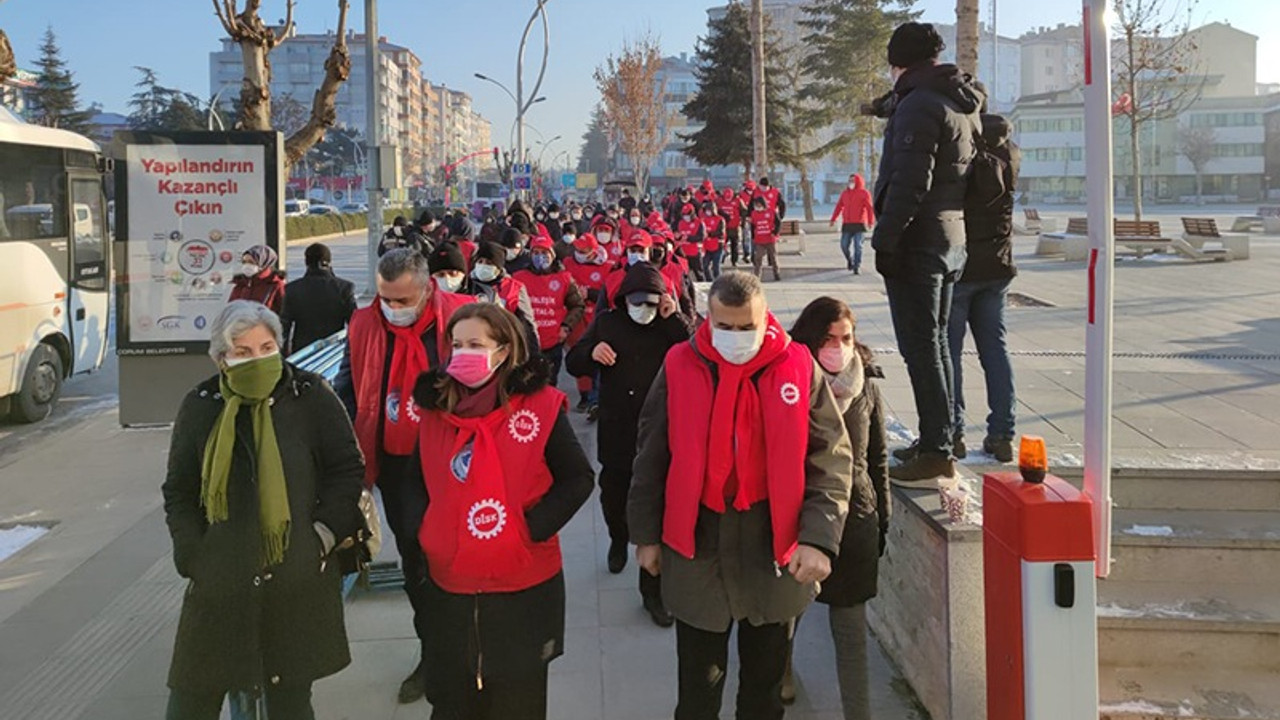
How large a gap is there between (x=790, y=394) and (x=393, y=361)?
169 centimetres

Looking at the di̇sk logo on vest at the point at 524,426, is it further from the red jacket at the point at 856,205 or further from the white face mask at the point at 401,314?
the red jacket at the point at 856,205

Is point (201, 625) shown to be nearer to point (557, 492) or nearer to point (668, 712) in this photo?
point (557, 492)

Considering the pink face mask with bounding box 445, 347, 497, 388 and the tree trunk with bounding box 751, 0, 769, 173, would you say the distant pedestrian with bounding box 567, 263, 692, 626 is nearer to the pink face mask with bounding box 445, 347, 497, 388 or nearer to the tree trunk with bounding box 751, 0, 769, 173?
the pink face mask with bounding box 445, 347, 497, 388

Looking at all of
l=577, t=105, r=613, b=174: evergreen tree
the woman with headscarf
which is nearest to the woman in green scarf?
the woman with headscarf

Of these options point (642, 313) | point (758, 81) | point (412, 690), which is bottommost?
point (412, 690)

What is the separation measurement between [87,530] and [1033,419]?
6.55 m

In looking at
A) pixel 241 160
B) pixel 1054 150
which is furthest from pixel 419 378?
pixel 1054 150

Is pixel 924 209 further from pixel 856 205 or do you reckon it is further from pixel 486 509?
pixel 856 205

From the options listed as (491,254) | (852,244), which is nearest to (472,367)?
(491,254)

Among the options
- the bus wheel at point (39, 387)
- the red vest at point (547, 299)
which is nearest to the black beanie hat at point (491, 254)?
the red vest at point (547, 299)

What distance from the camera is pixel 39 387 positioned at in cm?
1070

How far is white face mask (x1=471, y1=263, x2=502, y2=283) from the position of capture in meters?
6.69

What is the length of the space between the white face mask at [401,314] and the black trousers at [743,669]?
5.31ft

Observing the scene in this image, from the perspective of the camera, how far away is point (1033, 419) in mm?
6539
